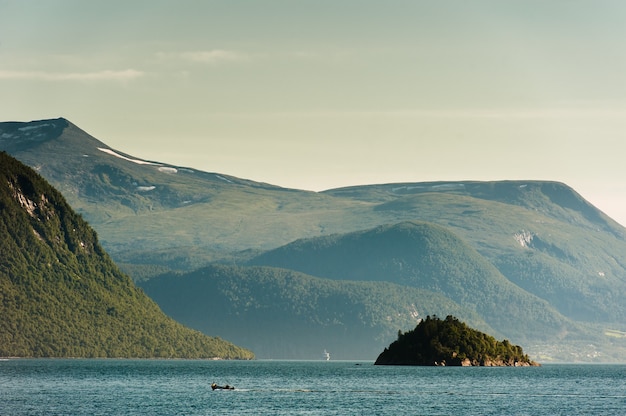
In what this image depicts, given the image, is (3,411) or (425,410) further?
(425,410)

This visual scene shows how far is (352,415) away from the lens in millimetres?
181750

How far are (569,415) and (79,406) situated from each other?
68548mm

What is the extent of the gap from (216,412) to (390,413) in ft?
79.3

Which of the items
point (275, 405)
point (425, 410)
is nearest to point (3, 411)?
point (275, 405)

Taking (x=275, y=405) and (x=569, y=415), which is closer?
(x=569, y=415)

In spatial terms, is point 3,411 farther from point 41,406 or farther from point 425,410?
point 425,410

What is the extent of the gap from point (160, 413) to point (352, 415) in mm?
26018

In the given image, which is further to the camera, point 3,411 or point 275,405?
point 275,405

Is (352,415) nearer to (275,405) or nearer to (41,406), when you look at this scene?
(275,405)

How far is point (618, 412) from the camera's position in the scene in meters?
188

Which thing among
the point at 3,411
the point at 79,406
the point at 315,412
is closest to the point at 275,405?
the point at 315,412

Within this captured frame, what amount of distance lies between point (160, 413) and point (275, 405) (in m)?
24.1

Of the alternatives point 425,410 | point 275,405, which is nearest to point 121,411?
point 275,405

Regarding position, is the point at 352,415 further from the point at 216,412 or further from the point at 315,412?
the point at 216,412
